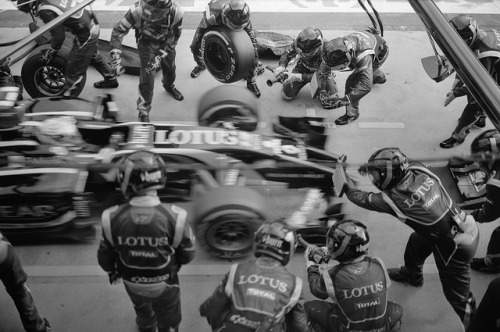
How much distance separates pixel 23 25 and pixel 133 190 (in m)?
7.04

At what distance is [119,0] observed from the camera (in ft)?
33.7

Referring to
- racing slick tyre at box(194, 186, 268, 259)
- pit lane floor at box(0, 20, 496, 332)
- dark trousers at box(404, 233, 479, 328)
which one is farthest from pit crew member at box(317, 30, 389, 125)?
dark trousers at box(404, 233, 479, 328)

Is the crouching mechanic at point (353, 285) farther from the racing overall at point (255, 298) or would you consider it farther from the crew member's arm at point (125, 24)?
the crew member's arm at point (125, 24)

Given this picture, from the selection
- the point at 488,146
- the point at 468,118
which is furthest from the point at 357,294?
the point at 468,118

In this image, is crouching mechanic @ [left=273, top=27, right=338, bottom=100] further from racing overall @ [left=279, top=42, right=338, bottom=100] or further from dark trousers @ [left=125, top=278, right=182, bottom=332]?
dark trousers @ [left=125, top=278, right=182, bottom=332]

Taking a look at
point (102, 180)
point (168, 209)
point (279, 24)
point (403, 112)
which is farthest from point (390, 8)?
point (168, 209)

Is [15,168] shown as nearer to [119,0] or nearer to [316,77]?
[316,77]

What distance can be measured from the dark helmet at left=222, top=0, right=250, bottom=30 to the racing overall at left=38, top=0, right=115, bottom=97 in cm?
172

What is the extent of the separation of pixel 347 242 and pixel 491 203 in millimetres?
1751

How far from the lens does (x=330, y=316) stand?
3936mm

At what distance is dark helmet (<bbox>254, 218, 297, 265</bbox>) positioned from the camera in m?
3.53

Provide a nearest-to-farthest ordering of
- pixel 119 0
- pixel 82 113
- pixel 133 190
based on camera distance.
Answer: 1. pixel 133 190
2. pixel 82 113
3. pixel 119 0

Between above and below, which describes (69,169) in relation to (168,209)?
below

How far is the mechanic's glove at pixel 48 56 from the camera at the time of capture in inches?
272
